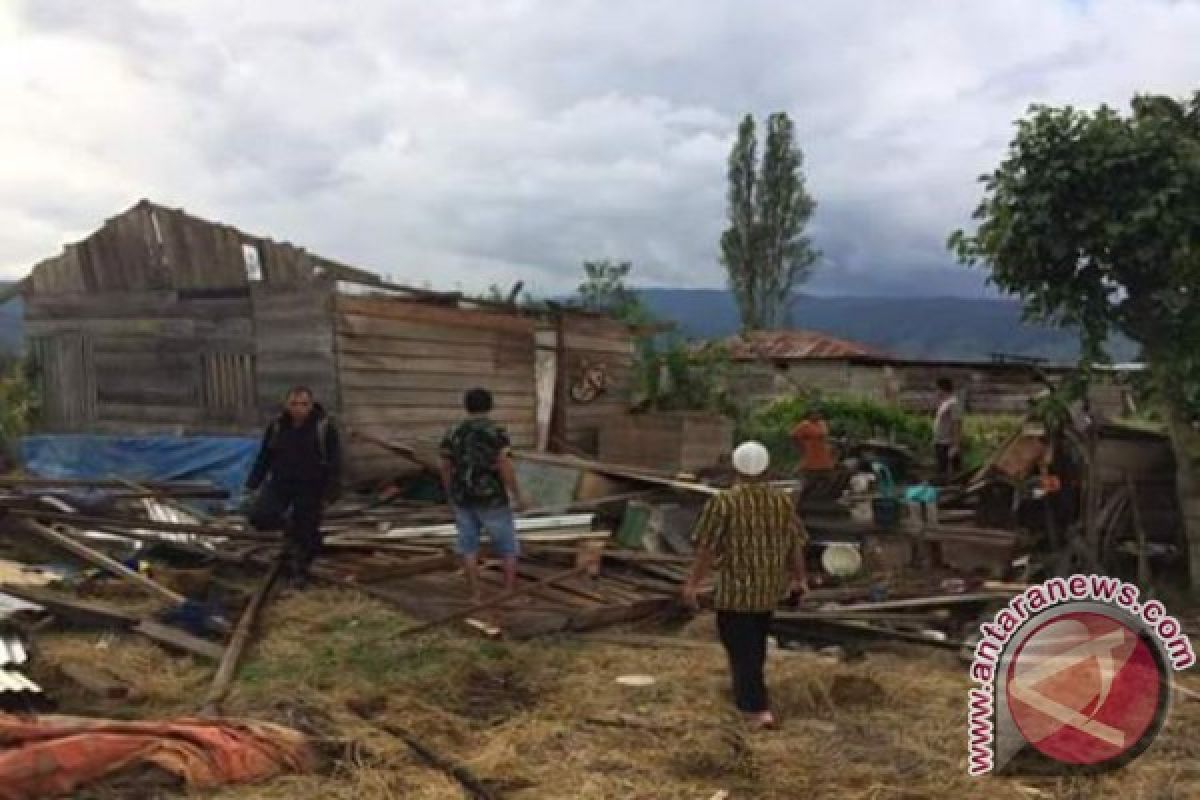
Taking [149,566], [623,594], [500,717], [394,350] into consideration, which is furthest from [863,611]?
[394,350]

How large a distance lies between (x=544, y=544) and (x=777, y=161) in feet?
142

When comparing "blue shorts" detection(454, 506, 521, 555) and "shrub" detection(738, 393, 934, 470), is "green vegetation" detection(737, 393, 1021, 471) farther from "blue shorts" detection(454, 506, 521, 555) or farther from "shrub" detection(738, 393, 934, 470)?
"blue shorts" detection(454, 506, 521, 555)

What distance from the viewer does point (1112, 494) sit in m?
10.5

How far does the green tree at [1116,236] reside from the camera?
897cm

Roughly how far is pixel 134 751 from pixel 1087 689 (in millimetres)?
4621

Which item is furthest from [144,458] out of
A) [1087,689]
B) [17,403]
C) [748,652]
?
[1087,689]

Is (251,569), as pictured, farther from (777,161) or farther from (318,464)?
(777,161)

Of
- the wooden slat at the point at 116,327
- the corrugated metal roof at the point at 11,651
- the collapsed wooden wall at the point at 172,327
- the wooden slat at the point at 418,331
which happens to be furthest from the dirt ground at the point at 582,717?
the wooden slat at the point at 116,327

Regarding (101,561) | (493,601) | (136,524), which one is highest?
(136,524)

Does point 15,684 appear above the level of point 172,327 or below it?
below

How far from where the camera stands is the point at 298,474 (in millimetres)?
9023

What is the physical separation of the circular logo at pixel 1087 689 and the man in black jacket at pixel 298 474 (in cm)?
571

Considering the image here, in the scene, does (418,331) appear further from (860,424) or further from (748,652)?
(860,424)

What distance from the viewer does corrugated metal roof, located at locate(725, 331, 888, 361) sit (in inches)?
1366
